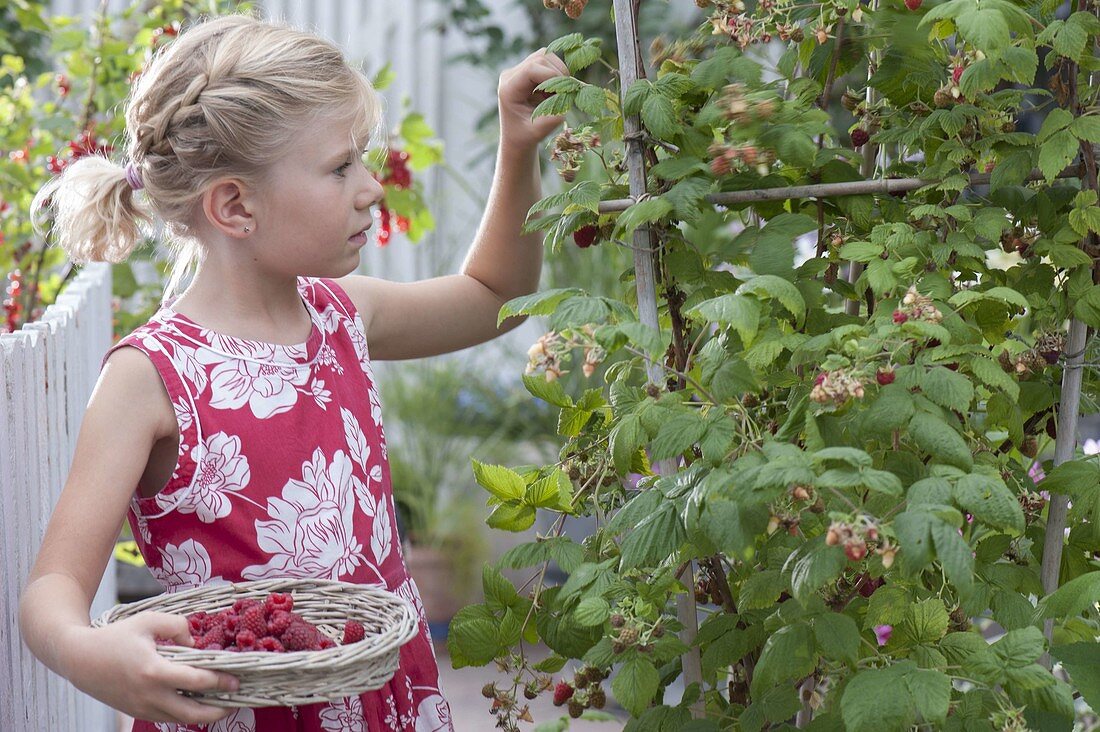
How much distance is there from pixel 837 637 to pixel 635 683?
0.19 meters

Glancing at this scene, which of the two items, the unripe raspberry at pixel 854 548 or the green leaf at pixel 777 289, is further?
the green leaf at pixel 777 289

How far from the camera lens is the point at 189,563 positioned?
1222mm

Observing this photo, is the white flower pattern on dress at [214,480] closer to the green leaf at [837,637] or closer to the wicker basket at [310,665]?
the wicker basket at [310,665]

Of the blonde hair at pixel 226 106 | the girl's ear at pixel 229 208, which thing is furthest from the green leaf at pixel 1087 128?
the girl's ear at pixel 229 208

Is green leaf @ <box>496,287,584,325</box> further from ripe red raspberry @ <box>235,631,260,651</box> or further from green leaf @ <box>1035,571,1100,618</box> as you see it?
green leaf @ <box>1035,571,1100,618</box>

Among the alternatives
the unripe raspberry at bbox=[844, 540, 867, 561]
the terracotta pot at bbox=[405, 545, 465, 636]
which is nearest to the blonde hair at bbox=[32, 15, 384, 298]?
the unripe raspberry at bbox=[844, 540, 867, 561]

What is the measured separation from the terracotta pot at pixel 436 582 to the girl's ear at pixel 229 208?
2.50 metres

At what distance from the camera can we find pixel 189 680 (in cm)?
91

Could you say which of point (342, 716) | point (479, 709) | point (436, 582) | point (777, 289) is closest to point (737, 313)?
point (777, 289)

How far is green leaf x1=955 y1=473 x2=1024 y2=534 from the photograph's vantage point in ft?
2.97

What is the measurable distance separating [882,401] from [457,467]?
9.92 feet

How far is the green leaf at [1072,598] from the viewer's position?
3.48 ft

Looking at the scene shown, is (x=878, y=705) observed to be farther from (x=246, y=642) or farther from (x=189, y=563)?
(x=189, y=563)

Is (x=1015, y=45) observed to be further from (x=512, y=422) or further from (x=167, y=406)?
(x=512, y=422)
